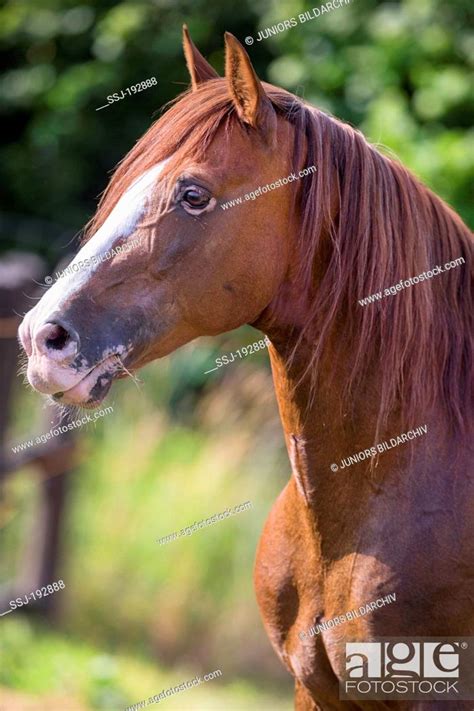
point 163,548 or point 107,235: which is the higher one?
point 107,235

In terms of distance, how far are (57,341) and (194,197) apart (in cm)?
49

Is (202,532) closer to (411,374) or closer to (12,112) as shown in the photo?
(411,374)

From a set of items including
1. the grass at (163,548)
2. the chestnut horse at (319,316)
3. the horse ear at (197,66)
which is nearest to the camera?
the chestnut horse at (319,316)

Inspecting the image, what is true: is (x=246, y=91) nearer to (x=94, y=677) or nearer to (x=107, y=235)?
(x=107, y=235)

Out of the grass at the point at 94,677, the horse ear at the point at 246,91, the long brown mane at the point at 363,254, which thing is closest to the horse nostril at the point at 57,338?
the long brown mane at the point at 363,254

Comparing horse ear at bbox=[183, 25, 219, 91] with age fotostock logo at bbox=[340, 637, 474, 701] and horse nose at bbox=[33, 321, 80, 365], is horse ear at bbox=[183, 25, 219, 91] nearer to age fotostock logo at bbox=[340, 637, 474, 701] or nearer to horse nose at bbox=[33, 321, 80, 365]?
horse nose at bbox=[33, 321, 80, 365]

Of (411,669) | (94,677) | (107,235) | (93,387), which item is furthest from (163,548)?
(107,235)

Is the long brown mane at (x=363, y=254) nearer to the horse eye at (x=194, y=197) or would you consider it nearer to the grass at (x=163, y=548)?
the horse eye at (x=194, y=197)

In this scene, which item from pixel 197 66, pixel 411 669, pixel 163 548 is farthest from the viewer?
pixel 163 548

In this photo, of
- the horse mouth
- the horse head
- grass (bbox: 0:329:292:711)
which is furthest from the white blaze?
grass (bbox: 0:329:292:711)

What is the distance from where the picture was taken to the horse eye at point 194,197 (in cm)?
249

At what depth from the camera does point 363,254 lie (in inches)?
102

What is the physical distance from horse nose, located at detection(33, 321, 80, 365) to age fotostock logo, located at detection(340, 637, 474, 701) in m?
1.04

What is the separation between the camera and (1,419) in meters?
6.15
